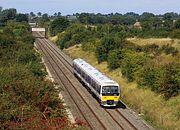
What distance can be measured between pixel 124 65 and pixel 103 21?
504 ft

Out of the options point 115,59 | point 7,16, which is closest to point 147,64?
point 115,59

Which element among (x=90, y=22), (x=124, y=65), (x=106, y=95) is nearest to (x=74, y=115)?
(x=106, y=95)

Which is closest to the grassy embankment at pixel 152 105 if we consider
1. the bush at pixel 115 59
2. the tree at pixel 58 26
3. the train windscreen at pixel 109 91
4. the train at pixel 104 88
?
the train at pixel 104 88

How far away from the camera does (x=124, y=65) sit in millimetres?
47250

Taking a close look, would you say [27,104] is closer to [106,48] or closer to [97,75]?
[97,75]

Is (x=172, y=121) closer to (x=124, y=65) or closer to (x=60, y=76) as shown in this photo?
(x=124, y=65)

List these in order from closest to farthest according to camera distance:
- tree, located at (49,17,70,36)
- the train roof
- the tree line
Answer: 1. the train roof
2. the tree line
3. tree, located at (49,17,70,36)

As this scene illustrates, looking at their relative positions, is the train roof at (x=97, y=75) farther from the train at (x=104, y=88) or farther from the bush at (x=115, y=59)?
the bush at (x=115, y=59)

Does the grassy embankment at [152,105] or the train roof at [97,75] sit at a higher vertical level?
the train roof at [97,75]

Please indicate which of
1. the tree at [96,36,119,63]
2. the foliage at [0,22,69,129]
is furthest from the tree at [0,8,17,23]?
the foliage at [0,22,69,129]

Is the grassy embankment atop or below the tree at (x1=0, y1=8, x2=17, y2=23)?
atop

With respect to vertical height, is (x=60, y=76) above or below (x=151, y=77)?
below

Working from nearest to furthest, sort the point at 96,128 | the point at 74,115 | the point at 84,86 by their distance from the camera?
1. the point at 96,128
2. the point at 74,115
3. the point at 84,86

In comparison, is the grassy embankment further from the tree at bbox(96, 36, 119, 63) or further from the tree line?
the tree at bbox(96, 36, 119, 63)
